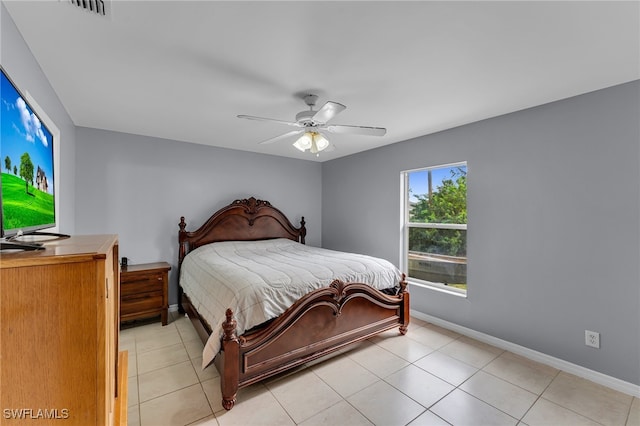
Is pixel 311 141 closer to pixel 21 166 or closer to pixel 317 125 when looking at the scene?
pixel 317 125

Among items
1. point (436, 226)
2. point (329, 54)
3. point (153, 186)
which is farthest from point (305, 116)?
point (153, 186)

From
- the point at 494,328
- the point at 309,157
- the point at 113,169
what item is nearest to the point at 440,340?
the point at 494,328

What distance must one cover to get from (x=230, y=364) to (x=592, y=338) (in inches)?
112

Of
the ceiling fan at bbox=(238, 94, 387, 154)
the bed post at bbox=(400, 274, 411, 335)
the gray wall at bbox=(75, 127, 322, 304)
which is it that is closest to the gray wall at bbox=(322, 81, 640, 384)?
the bed post at bbox=(400, 274, 411, 335)

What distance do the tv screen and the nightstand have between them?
205 cm

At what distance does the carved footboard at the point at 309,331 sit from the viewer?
1.96 m

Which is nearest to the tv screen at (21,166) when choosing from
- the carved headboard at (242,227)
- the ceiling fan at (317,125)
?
the ceiling fan at (317,125)

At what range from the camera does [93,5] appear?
4.33 feet

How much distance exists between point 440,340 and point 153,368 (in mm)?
2762

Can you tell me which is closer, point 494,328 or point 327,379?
point 327,379

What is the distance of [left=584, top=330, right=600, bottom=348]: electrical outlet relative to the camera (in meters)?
2.25

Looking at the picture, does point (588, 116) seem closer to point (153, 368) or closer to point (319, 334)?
point (319, 334)

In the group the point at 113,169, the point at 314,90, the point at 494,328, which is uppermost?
the point at 314,90

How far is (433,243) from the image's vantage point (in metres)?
3.55
